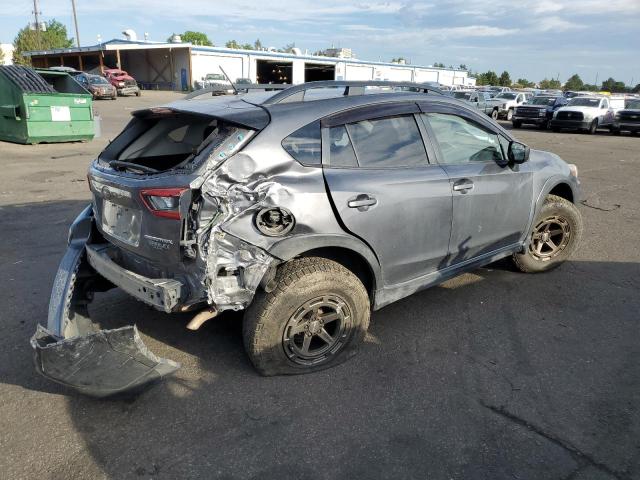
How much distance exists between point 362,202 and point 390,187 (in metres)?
0.27

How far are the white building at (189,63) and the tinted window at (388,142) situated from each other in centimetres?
4534

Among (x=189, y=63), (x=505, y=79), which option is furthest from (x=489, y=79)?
(x=189, y=63)

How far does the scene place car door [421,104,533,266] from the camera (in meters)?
3.82

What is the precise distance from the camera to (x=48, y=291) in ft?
14.9

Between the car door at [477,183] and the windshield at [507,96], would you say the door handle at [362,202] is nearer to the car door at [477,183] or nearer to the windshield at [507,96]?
the car door at [477,183]

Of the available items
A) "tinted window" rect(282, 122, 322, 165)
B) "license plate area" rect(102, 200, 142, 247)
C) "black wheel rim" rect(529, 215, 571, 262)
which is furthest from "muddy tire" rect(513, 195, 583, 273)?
"license plate area" rect(102, 200, 142, 247)

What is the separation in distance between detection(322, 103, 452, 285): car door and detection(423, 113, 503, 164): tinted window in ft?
0.53

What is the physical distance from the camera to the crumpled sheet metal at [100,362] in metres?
2.74

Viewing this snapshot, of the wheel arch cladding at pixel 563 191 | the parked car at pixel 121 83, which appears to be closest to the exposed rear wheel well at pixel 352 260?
the wheel arch cladding at pixel 563 191

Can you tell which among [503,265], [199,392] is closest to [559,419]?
[199,392]

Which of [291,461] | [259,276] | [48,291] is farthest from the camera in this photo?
[48,291]

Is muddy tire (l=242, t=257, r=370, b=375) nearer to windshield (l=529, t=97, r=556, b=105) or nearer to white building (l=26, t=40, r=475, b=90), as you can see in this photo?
windshield (l=529, t=97, r=556, b=105)

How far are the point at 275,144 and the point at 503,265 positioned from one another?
3178 mm

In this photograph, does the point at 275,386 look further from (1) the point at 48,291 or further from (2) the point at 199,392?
(1) the point at 48,291
